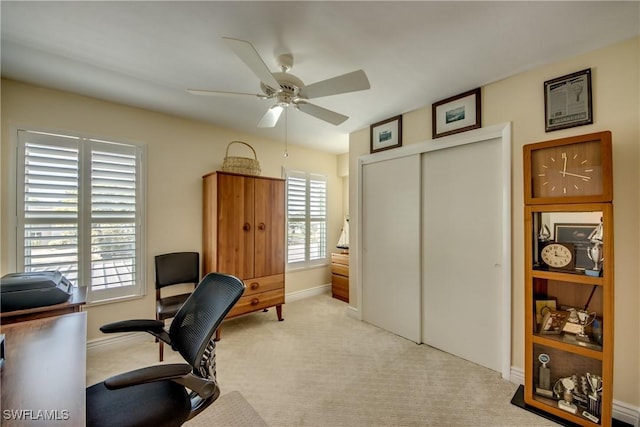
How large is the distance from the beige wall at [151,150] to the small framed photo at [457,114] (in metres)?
2.23

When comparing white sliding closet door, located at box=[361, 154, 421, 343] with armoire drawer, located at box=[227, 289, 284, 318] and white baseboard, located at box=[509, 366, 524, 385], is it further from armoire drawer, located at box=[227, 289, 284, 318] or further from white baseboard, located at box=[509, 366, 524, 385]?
armoire drawer, located at box=[227, 289, 284, 318]

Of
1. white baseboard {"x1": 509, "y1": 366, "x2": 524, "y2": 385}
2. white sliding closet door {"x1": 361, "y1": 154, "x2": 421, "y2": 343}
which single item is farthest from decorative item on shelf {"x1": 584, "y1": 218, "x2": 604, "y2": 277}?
white sliding closet door {"x1": 361, "y1": 154, "x2": 421, "y2": 343}

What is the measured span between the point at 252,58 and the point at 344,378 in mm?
2349

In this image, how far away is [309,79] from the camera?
2.15 m

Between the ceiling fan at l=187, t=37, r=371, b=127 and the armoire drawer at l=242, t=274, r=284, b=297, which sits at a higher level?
the ceiling fan at l=187, t=37, r=371, b=127

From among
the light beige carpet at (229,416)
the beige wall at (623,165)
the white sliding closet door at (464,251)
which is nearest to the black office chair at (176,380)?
the light beige carpet at (229,416)

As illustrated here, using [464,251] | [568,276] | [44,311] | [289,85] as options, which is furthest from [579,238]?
[44,311]

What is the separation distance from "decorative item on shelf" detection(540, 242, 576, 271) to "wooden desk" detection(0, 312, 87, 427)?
98.0 inches

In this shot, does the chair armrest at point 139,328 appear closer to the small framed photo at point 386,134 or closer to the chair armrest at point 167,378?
the chair armrest at point 167,378

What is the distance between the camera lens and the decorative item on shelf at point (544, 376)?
5.97 feet

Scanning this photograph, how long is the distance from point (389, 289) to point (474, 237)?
1.11 m

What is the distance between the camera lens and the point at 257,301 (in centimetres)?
309

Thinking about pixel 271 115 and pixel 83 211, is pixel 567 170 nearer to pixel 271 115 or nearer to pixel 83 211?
pixel 271 115

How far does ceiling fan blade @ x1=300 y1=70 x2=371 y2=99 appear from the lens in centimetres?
154
